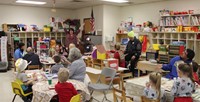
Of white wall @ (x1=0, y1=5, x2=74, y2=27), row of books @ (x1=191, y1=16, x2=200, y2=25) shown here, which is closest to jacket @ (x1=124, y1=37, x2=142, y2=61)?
row of books @ (x1=191, y1=16, x2=200, y2=25)

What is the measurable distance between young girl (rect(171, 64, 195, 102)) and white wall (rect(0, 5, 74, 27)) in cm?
848

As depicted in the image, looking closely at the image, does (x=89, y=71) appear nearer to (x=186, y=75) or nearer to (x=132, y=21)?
(x=186, y=75)

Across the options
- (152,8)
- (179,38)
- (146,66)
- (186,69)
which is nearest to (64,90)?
(186,69)

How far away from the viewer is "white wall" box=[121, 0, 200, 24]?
287 inches

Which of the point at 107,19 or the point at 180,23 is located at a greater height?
the point at 107,19

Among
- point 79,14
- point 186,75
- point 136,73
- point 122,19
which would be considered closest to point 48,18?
point 79,14

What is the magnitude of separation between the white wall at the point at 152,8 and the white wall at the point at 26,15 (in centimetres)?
364

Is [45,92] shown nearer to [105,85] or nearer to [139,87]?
[139,87]

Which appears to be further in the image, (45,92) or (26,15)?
(26,15)

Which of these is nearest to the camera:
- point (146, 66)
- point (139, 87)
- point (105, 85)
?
point (139, 87)

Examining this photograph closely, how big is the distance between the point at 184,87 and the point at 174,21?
4.97 meters

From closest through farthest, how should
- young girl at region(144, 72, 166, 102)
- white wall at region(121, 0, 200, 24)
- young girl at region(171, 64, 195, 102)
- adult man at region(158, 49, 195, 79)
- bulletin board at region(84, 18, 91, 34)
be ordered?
young girl at region(171, 64, 195, 102)
young girl at region(144, 72, 166, 102)
adult man at region(158, 49, 195, 79)
white wall at region(121, 0, 200, 24)
bulletin board at region(84, 18, 91, 34)

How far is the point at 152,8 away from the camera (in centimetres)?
840

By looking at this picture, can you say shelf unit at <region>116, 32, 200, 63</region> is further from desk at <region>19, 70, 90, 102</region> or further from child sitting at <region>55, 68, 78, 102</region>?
child sitting at <region>55, 68, 78, 102</region>
